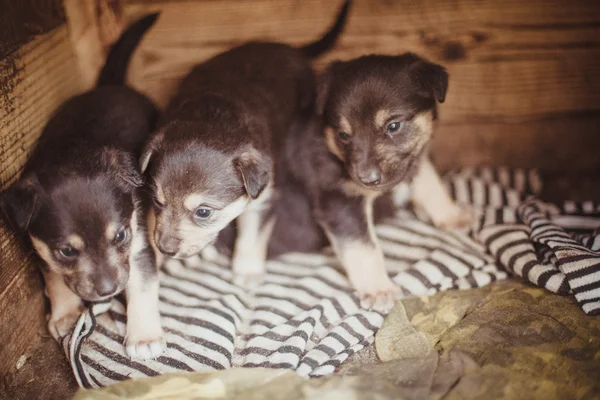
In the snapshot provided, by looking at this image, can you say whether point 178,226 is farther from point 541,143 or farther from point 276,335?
point 541,143

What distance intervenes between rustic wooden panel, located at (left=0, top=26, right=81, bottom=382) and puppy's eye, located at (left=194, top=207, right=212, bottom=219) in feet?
2.98

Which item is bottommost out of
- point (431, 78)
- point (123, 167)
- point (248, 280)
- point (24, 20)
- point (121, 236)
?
point (248, 280)

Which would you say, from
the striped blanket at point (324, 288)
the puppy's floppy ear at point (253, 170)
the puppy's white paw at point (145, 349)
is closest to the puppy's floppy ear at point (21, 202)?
the striped blanket at point (324, 288)

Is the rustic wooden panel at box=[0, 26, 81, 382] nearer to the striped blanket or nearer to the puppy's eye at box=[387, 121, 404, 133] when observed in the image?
the striped blanket

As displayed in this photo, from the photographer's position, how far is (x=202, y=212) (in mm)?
2986

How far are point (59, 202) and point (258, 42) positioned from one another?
1705 millimetres

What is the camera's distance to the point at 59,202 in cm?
261

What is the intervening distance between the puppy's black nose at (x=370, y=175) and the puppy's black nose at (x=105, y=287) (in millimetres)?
1282

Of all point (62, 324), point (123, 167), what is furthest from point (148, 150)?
point (62, 324)

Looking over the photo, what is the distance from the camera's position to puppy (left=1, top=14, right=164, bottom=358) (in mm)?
2617

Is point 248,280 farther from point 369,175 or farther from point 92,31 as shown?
point 92,31

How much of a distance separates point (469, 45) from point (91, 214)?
99.7 inches

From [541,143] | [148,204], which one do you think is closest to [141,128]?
[148,204]

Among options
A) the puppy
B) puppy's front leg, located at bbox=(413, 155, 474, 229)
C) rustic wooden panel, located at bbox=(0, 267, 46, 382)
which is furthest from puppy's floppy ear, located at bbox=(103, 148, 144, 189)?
puppy's front leg, located at bbox=(413, 155, 474, 229)
